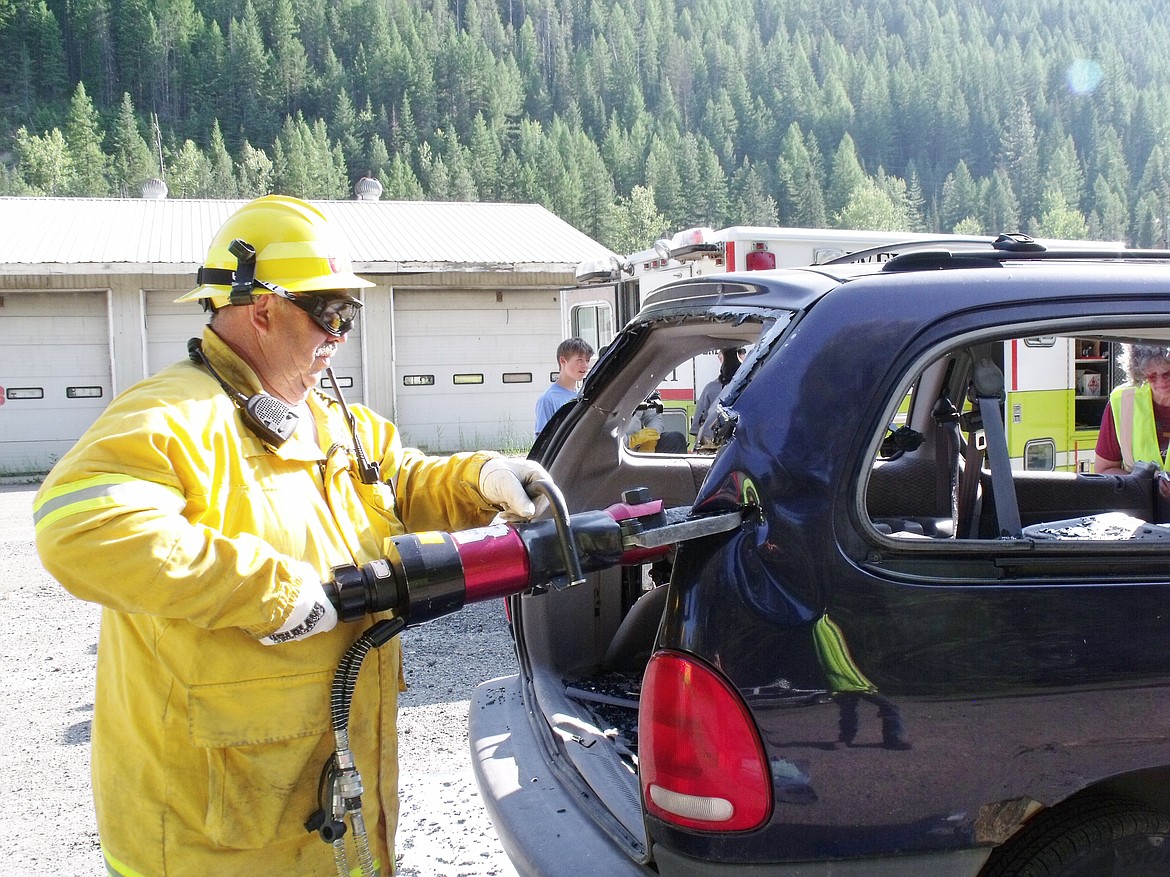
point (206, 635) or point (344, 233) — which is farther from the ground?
point (344, 233)

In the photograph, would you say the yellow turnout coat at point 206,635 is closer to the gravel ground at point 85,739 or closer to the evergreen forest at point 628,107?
the gravel ground at point 85,739

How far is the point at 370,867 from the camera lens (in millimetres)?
1904

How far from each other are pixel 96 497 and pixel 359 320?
14.7m

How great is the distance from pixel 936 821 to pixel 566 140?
307ft

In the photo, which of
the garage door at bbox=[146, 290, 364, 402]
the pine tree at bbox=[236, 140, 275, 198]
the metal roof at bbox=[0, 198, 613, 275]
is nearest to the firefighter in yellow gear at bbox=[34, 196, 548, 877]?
the metal roof at bbox=[0, 198, 613, 275]

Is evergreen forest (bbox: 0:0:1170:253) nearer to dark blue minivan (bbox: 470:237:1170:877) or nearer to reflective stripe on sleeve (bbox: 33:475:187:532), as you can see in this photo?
dark blue minivan (bbox: 470:237:1170:877)

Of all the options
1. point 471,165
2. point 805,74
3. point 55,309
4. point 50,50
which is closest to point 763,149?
point 805,74

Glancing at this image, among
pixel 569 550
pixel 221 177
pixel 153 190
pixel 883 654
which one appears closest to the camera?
pixel 883 654

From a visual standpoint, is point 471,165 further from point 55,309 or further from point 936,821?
point 936,821

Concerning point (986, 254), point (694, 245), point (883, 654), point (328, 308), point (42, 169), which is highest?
point (42, 169)

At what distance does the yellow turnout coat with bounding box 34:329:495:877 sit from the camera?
5.34ft

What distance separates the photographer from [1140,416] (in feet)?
13.4

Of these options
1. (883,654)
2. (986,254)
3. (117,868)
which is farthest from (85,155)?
(883,654)

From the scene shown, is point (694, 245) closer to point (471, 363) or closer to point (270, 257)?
point (270, 257)
